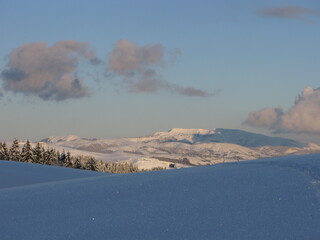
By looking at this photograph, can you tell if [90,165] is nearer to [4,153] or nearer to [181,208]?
[4,153]

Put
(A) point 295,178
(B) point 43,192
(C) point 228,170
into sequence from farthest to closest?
(C) point 228,170 → (B) point 43,192 → (A) point 295,178

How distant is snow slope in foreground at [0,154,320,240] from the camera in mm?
8453

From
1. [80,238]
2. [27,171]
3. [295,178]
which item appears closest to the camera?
[80,238]

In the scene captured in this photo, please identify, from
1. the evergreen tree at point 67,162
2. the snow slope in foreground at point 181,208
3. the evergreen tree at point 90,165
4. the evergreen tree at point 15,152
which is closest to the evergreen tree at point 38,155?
the evergreen tree at point 15,152

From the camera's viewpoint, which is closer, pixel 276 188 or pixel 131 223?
pixel 131 223

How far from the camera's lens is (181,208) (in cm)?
975

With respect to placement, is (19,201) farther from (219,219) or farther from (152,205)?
(219,219)

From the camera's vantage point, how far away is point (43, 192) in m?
12.4

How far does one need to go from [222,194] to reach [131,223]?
233 cm

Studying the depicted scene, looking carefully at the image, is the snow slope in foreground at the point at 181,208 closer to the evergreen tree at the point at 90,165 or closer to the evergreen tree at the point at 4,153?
the evergreen tree at the point at 4,153

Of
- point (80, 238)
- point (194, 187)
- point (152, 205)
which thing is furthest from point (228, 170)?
point (80, 238)

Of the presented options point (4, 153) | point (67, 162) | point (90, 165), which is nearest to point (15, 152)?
point (4, 153)

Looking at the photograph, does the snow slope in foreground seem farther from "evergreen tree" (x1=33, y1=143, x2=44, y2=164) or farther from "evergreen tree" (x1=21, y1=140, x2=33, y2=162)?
"evergreen tree" (x1=33, y1=143, x2=44, y2=164)

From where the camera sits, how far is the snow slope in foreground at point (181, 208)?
8.45 metres
